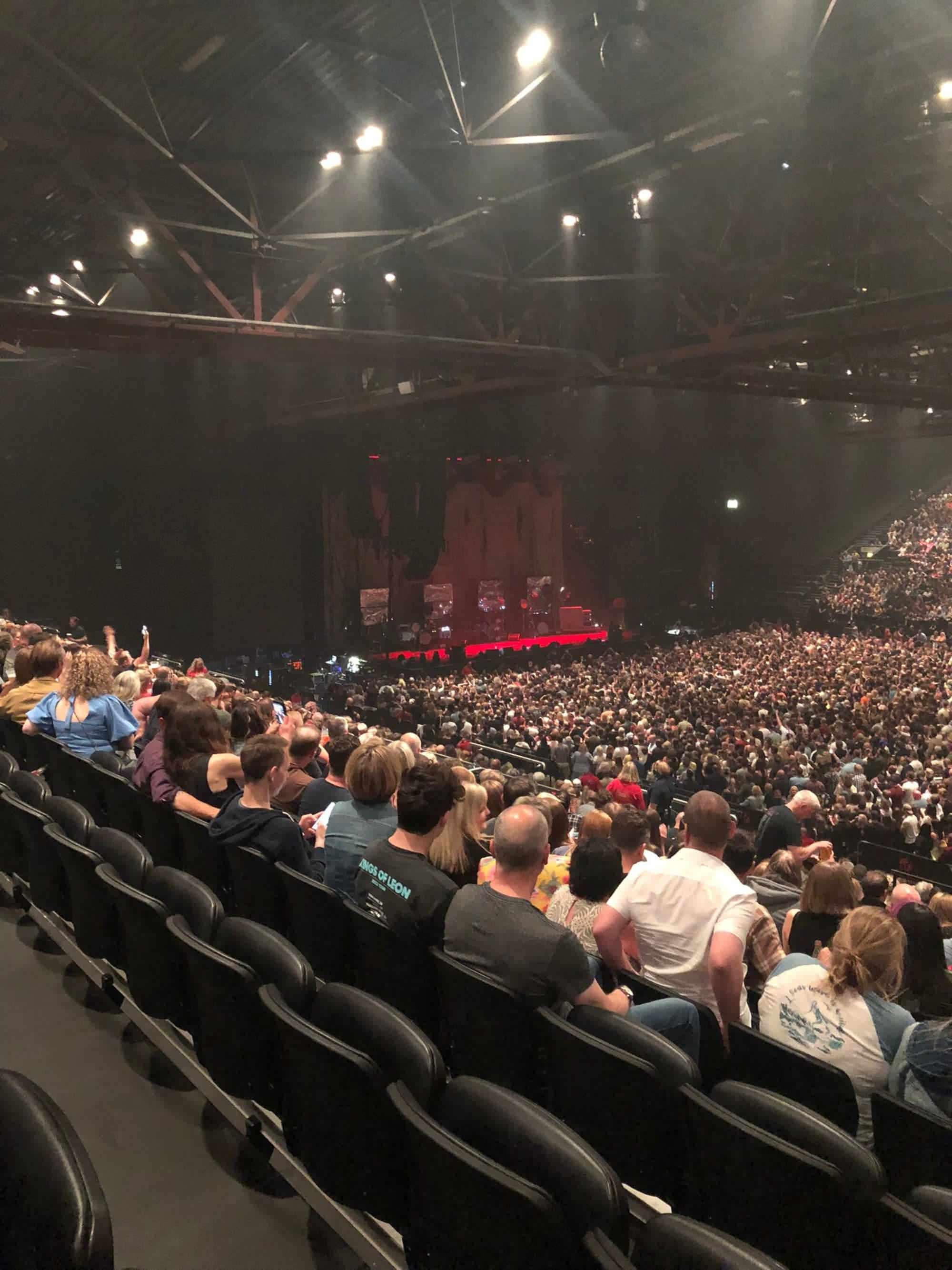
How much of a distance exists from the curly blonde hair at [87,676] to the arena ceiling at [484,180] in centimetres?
506

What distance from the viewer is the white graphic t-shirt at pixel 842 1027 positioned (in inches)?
98.2

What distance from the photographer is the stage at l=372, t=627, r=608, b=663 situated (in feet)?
75.5

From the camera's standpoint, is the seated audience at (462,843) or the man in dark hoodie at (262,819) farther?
the man in dark hoodie at (262,819)

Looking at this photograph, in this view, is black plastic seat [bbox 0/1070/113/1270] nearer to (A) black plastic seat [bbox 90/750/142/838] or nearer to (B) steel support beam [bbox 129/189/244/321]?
(A) black plastic seat [bbox 90/750/142/838]

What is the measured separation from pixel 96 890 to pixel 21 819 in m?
0.80

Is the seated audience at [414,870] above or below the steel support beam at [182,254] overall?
below

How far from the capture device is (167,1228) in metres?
2.20

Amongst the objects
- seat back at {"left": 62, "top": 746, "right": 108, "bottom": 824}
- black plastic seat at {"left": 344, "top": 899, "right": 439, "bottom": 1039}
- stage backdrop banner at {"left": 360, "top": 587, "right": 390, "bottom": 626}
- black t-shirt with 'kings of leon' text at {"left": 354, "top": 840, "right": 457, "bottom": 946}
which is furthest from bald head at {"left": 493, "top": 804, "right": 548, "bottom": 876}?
stage backdrop banner at {"left": 360, "top": 587, "right": 390, "bottom": 626}

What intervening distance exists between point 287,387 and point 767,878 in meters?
18.9

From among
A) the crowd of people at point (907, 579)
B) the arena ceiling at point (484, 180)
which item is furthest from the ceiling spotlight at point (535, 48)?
the crowd of people at point (907, 579)

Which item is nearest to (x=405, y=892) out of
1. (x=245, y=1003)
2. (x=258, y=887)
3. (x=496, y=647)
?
(x=245, y=1003)

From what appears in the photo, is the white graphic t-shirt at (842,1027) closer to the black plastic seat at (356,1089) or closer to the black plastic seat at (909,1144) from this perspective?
the black plastic seat at (909,1144)

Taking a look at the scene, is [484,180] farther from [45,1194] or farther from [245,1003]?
[45,1194]

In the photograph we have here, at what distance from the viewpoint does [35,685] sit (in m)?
5.38
